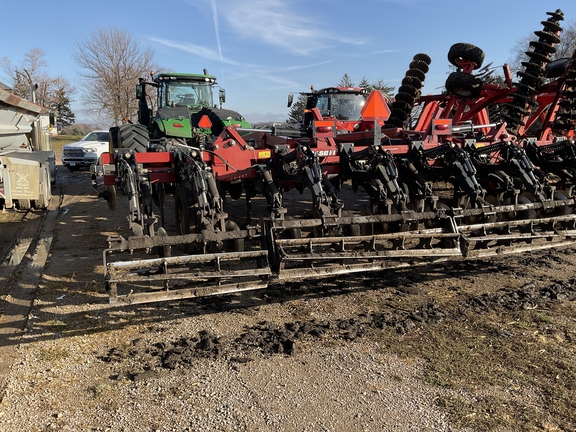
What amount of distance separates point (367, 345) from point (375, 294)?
114cm

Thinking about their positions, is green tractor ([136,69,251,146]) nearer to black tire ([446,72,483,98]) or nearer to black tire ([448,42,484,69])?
black tire ([446,72,483,98])

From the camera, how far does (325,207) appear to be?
4.76m

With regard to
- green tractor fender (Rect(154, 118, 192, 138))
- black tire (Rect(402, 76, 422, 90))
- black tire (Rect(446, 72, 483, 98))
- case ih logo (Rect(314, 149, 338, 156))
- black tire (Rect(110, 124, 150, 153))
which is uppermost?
black tire (Rect(402, 76, 422, 90))

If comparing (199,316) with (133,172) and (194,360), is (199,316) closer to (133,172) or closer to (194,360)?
(194,360)

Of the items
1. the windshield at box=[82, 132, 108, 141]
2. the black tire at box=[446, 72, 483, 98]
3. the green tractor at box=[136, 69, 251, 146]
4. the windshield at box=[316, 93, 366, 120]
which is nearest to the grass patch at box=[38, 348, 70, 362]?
the green tractor at box=[136, 69, 251, 146]

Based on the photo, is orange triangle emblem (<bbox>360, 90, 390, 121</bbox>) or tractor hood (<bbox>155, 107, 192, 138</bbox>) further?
tractor hood (<bbox>155, 107, 192, 138</bbox>)

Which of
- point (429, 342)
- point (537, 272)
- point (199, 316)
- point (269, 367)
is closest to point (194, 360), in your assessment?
point (269, 367)

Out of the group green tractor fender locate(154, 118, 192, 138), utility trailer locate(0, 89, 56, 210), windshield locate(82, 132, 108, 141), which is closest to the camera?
utility trailer locate(0, 89, 56, 210)

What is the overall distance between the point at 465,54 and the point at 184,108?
584 centimetres

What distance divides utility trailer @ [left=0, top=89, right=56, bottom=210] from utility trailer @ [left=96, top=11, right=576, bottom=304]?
8.26 feet

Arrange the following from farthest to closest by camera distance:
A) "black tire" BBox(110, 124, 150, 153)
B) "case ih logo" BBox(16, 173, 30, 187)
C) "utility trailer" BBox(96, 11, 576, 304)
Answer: "case ih logo" BBox(16, 173, 30, 187), "black tire" BBox(110, 124, 150, 153), "utility trailer" BBox(96, 11, 576, 304)

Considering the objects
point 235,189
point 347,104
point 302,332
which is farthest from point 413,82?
point 302,332

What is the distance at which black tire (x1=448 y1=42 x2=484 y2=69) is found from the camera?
859 centimetres

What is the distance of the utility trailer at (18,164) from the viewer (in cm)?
824
